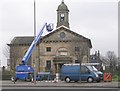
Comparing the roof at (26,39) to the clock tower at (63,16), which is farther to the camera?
the clock tower at (63,16)

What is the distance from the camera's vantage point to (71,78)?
1753 inches

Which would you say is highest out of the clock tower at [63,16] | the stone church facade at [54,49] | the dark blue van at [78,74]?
the clock tower at [63,16]

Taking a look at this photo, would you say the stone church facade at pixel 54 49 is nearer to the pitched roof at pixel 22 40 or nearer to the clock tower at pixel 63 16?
the pitched roof at pixel 22 40

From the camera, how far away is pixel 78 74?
43.8 meters

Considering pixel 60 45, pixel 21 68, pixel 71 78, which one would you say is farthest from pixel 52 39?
pixel 71 78

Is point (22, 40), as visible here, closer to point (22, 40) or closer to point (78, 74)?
point (22, 40)

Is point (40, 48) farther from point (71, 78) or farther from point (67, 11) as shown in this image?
point (71, 78)

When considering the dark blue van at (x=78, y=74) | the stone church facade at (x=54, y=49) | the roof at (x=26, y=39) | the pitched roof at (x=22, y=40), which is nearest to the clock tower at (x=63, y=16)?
the stone church facade at (x=54, y=49)

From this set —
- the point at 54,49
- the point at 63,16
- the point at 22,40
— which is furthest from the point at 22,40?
the point at 63,16

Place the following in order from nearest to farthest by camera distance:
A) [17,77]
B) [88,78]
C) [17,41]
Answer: [88,78], [17,77], [17,41]

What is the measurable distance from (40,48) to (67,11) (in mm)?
13355

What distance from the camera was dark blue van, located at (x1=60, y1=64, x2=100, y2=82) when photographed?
141ft

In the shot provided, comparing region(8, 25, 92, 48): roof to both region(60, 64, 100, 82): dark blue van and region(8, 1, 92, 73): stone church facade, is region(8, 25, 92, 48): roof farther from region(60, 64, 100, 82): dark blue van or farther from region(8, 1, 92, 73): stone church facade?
region(60, 64, 100, 82): dark blue van

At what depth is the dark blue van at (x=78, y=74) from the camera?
42906mm
